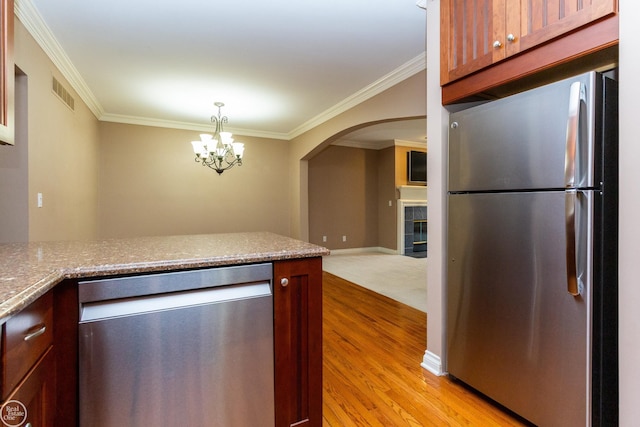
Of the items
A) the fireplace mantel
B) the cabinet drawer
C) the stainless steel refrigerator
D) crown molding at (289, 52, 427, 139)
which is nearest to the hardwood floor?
the stainless steel refrigerator

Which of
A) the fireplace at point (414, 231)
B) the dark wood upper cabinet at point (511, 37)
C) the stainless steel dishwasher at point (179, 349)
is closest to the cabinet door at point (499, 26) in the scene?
the dark wood upper cabinet at point (511, 37)

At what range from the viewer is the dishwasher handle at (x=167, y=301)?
1101 mm

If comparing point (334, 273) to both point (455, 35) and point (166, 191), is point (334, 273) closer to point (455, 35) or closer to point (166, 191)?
point (166, 191)

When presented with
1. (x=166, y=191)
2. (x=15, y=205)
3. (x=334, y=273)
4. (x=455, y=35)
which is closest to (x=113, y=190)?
(x=166, y=191)

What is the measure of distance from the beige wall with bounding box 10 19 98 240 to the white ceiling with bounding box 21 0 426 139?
0.74ft

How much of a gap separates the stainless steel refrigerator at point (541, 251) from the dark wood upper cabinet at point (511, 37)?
0.42 ft

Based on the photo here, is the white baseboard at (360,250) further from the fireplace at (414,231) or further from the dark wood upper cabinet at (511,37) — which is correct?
the dark wood upper cabinet at (511,37)

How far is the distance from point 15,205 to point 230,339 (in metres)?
2.40

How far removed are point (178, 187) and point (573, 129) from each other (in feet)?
17.2

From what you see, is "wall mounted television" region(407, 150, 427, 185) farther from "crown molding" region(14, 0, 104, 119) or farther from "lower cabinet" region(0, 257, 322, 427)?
"lower cabinet" region(0, 257, 322, 427)

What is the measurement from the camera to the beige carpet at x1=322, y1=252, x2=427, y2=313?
3857 mm

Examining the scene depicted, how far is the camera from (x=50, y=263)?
1.12 metres

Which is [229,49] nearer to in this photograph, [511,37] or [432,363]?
[511,37]

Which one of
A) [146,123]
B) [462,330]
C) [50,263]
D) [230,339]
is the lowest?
[462,330]
